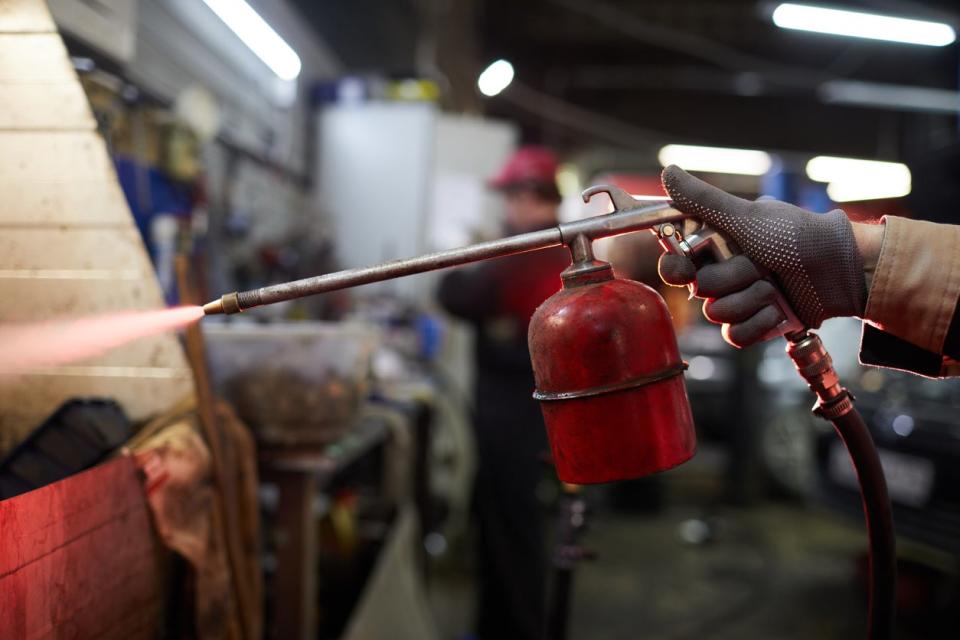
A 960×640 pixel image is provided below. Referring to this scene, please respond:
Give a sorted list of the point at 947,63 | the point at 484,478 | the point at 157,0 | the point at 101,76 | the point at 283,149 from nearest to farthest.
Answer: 1. the point at 101,76
2. the point at 157,0
3. the point at 484,478
4. the point at 283,149
5. the point at 947,63

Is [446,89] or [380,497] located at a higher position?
[446,89]

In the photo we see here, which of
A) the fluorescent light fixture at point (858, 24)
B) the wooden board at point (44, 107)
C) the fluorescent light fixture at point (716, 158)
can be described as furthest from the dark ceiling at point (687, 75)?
the wooden board at point (44, 107)

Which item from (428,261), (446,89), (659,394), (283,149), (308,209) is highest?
(446,89)

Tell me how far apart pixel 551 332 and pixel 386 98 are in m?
4.20

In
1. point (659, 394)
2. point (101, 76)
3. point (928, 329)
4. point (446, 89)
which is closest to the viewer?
point (659, 394)

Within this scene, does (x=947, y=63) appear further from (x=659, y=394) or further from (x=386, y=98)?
(x=659, y=394)

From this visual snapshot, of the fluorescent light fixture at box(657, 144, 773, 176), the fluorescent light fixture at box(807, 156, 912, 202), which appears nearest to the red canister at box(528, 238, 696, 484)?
the fluorescent light fixture at box(657, 144, 773, 176)

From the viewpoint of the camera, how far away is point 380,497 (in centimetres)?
356

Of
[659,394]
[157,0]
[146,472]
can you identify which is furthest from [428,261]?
[157,0]

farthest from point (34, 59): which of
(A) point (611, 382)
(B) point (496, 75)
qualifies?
(B) point (496, 75)

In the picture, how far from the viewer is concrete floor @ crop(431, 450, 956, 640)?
3.40 metres

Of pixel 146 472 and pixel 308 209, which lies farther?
pixel 308 209

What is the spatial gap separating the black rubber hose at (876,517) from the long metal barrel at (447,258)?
46cm

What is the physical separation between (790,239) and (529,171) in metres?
2.34
